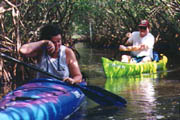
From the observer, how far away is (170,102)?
7250mm

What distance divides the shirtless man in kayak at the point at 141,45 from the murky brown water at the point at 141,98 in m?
0.47

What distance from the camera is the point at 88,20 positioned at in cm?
2509

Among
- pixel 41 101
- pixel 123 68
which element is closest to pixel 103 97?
pixel 41 101

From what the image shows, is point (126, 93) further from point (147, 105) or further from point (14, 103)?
point (14, 103)

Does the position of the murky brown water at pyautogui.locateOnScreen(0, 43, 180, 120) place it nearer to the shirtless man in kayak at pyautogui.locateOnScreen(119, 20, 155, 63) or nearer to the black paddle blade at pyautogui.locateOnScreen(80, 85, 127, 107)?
the black paddle blade at pyautogui.locateOnScreen(80, 85, 127, 107)

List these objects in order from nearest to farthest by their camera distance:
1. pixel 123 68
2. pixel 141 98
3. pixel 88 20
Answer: pixel 141 98 < pixel 123 68 < pixel 88 20

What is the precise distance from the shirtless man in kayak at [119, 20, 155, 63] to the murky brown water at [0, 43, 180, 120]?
0.47 m

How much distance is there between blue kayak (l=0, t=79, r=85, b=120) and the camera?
4625mm

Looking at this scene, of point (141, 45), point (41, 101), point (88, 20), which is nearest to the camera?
point (41, 101)

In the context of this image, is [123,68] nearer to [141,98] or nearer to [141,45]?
[141,45]

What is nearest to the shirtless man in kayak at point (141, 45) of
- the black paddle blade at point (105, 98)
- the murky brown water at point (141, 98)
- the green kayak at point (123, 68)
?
the green kayak at point (123, 68)

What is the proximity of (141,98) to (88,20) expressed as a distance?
1766 cm

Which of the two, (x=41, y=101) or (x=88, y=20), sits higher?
(x=88, y=20)

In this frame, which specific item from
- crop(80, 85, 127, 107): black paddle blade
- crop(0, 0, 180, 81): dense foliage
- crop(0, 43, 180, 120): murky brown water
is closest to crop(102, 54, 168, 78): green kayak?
crop(0, 43, 180, 120): murky brown water
